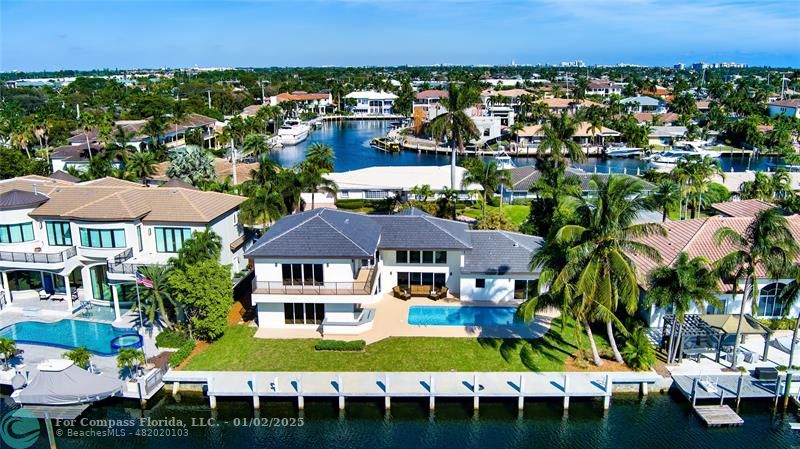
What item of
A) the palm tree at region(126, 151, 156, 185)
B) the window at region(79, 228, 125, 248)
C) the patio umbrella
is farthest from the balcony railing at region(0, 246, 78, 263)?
the palm tree at region(126, 151, 156, 185)

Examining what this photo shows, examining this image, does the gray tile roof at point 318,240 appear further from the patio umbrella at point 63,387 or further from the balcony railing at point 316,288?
the patio umbrella at point 63,387

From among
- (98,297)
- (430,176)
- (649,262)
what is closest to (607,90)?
(430,176)

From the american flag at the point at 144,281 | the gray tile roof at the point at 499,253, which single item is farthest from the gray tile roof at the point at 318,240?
the gray tile roof at the point at 499,253

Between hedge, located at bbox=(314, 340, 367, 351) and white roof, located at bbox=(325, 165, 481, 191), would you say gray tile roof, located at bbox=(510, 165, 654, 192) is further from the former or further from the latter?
hedge, located at bbox=(314, 340, 367, 351)

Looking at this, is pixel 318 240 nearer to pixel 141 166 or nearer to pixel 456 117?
pixel 456 117

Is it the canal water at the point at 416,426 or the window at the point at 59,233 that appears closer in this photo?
the canal water at the point at 416,426

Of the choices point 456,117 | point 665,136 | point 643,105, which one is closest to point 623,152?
point 665,136

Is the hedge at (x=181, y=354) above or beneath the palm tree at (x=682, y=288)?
beneath
